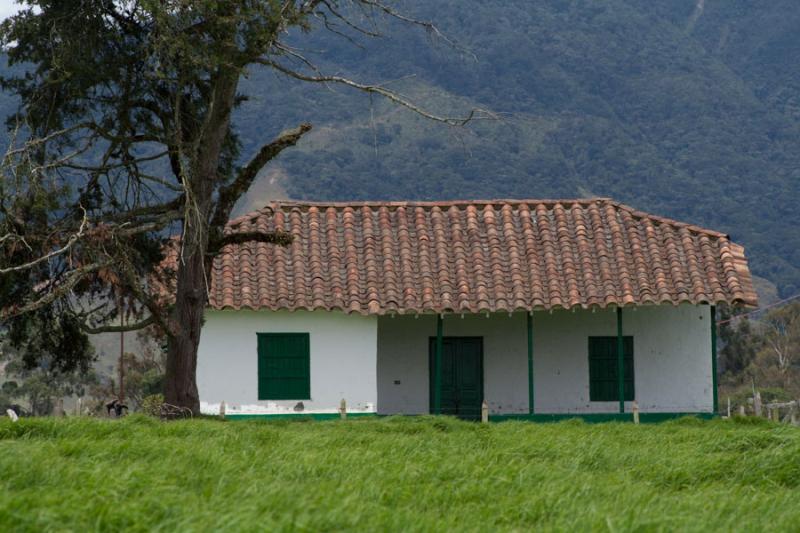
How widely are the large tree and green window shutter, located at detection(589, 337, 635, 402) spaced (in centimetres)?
757

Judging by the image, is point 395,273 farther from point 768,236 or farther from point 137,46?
point 768,236

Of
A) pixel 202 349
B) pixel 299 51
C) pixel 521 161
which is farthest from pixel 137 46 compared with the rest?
pixel 521 161

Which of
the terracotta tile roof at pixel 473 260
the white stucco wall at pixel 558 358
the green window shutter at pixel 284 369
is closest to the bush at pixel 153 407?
the green window shutter at pixel 284 369

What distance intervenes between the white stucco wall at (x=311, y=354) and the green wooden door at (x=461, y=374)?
245cm

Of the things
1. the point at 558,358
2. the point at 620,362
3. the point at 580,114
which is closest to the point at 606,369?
the point at 558,358

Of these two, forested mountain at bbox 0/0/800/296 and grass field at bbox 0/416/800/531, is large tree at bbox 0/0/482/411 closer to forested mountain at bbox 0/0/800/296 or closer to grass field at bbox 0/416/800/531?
grass field at bbox 0/416/800/531

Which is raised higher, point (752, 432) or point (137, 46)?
point (137, 46)

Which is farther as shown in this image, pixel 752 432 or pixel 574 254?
pixel 574 254

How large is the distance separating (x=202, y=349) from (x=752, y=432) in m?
12.3

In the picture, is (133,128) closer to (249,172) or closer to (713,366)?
(249,172)

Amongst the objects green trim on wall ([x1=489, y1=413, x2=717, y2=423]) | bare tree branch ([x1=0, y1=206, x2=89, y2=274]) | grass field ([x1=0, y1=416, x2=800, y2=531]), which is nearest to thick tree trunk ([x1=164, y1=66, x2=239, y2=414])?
bare tree branch ([x1=0, y1=206, x2=89, y2=274])

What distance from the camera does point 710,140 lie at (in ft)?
353

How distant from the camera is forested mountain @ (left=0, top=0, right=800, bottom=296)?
94000 mm

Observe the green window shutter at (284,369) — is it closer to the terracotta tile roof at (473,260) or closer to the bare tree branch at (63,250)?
the terracotta tile roof at (473,260)
